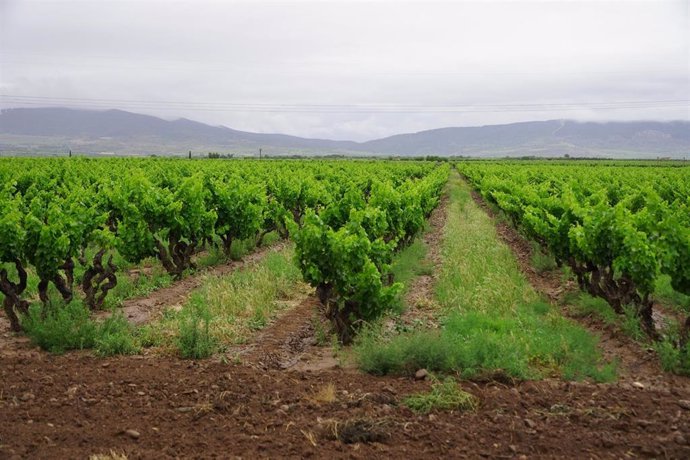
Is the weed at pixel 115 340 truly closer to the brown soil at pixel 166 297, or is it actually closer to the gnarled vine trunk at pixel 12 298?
the brown soil at pixel 166 297

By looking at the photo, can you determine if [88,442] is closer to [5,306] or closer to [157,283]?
[5,306]

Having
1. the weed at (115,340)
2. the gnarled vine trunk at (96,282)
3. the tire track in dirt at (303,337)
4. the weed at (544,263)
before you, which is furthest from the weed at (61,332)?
the weed at (544,263)

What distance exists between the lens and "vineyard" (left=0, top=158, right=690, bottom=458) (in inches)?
217

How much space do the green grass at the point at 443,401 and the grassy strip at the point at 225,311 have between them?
314 centimetres

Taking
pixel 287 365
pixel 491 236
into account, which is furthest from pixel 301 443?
pixel 491 236

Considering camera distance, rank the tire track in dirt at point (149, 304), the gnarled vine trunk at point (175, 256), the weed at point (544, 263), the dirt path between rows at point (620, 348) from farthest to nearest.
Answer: the weed at point (544, 263), the gnarled vine trunk at point (175, 256), the tire track in dirt at point (149, 304), the dirt path between rows at point (620, 348)

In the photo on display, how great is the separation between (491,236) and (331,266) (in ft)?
35.7

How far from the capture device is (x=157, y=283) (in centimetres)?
1203

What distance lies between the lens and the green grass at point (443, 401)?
6.04 metres

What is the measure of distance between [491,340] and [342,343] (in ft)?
6.88

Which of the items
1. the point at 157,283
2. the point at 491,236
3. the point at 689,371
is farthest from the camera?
the point at 491,236

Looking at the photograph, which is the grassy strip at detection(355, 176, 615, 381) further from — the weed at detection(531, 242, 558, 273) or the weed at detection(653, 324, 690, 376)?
the weed at detection(531, 242, 558, 273)

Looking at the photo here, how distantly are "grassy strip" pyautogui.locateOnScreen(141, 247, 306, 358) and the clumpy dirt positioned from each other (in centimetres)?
86

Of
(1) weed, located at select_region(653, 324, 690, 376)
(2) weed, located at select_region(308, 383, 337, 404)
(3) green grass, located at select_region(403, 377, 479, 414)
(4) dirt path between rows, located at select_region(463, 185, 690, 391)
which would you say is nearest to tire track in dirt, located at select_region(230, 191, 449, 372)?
(2) weed, located at select_region(308, 383, 337, 404)
